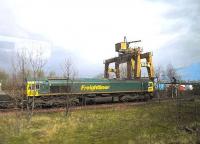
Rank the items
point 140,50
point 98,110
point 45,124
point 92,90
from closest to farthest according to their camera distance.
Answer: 1. point 45,124
2. point 98,110
3. point 92,90
4. point 140,50

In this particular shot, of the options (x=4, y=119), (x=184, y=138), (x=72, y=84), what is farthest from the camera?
(x=72, y=84)

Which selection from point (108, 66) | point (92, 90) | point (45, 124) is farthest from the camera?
point (108, 66)

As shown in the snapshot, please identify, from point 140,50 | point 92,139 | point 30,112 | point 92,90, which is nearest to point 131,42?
point 140,50

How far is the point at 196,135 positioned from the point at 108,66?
49296mm

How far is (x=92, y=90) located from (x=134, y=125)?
18.8 m

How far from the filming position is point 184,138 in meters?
17.0

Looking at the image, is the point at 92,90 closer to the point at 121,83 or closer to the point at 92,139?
the point at 121,83

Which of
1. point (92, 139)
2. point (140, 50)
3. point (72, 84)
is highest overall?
point (140, 50)

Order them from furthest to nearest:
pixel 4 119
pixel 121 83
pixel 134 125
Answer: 1. pixel 121 83
2. pixel 4 119
3. pixel 134 125

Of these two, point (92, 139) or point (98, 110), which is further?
point (98, 110)

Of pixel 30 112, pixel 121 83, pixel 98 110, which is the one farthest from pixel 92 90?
pixel 30 112

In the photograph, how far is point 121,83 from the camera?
4419 centimetres

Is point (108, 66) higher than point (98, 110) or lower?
higher

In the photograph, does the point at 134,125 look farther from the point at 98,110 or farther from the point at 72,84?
the point at 72,84
